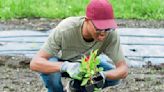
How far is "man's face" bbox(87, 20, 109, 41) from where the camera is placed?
4062 mm

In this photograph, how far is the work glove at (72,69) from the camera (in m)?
4.00

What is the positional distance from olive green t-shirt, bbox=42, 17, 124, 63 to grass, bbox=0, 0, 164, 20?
3671mm

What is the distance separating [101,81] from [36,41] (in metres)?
2.86

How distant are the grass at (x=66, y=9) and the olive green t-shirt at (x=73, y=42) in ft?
12.0

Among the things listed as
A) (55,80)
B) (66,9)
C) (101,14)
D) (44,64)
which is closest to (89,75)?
(101,14)

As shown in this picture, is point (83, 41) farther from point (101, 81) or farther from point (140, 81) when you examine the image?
point (140, 81)

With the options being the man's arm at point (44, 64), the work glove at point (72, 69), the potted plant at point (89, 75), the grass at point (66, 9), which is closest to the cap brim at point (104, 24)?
the potted plant at point (89, 75)

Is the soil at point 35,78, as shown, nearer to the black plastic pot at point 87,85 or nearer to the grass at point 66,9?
the black plastic pot at point 87,85

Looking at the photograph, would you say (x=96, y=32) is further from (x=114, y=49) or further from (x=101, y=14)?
(x=114, y=49)

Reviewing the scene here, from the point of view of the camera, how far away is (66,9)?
8391mm

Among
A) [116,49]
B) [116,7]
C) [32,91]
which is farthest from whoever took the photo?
[116,7]

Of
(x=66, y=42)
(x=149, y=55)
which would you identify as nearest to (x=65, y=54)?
(x=66, y=42)

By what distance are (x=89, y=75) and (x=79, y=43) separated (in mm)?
678

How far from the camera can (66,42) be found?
173 inches
